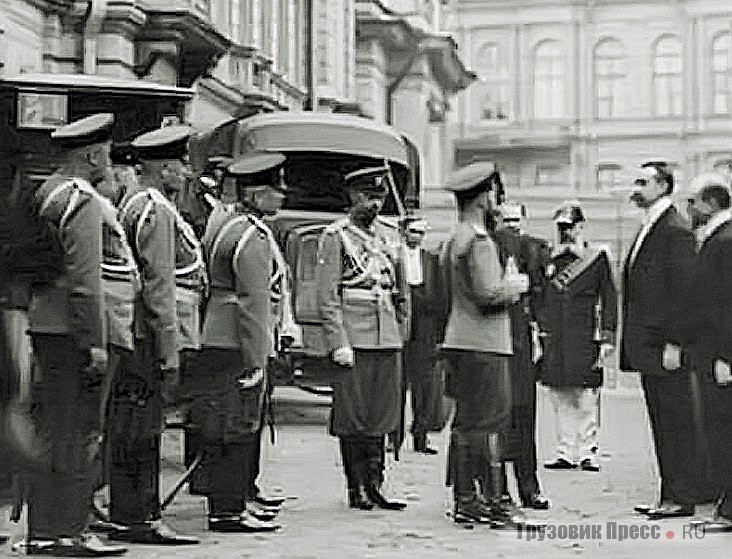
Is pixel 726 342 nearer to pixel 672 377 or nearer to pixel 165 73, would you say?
pixel 672 377

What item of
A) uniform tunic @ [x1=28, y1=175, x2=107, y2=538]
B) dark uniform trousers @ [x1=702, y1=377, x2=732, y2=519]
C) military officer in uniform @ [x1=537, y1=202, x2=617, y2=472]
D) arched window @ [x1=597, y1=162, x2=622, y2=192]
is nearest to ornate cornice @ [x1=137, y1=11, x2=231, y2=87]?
military officer in uniform @ [x1=537, y1=202, x2=617, y2=472]

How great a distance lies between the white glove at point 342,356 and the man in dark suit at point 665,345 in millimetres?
1658

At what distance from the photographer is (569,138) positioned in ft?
234

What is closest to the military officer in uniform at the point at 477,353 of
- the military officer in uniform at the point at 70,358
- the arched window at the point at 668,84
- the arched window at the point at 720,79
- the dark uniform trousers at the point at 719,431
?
the dark uniform trousers at the point at 719,431

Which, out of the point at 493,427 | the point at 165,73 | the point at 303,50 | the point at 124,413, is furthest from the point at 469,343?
the point at 303,50

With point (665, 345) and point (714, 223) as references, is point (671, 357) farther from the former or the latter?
point (714, 223)

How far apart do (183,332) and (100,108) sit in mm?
2226

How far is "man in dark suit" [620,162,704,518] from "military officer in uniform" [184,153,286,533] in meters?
2.27

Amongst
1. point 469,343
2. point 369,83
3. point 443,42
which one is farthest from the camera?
point 443,42

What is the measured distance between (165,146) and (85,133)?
0.75 m

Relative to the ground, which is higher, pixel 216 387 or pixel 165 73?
pixel 165 73

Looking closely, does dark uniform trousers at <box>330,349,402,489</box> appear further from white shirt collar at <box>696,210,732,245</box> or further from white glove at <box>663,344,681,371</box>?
white shirt collar at <box>696,210,732,245</box>

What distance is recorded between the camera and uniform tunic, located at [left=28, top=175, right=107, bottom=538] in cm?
834

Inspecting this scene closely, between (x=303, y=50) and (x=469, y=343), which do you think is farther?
(x=303, y=50)
